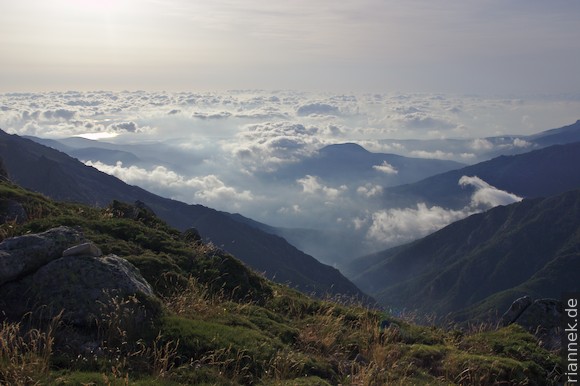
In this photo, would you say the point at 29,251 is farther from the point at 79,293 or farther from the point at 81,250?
the point at 79,293

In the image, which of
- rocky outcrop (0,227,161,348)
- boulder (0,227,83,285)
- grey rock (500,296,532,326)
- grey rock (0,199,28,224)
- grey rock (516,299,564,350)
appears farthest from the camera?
grey rock (0,199,28,224)

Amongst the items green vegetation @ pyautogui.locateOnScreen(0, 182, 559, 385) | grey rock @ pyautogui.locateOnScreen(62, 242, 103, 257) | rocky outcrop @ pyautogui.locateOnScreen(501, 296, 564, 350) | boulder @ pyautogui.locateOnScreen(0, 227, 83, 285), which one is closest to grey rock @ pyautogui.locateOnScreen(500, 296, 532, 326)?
rocky outcrop @ pyautogui.locateOnScreen(501, 296, 564, 350)

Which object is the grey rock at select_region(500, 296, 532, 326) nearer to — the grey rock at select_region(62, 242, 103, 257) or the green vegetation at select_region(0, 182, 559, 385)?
the green vegetation at select_region(0, 182, 559, 385)

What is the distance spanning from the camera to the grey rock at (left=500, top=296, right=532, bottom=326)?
16094 mm

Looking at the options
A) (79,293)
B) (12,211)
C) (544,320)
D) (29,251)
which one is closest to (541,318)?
(544,320)

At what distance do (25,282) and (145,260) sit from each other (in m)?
4.29

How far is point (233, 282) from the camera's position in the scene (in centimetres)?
1559

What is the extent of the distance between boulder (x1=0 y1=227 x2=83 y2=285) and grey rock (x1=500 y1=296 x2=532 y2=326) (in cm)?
1364

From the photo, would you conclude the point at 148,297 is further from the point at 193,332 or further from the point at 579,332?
the point at 579,332

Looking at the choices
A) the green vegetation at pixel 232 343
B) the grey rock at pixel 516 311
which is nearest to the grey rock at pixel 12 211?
the green vegetation at pixel 232 343

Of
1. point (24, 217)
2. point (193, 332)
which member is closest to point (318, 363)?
point (193, 332)

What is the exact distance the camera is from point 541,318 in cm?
1518

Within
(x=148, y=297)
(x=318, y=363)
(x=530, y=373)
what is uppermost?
(x=148, y=297)

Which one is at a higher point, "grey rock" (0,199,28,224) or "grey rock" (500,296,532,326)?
"grey rock" (0,199,28,224)
